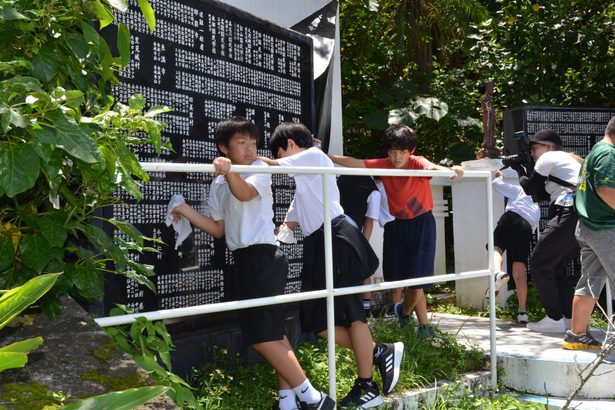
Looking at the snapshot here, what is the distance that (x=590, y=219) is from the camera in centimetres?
537

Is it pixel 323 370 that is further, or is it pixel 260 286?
pixel 323 370

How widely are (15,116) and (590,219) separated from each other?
13.7 feet

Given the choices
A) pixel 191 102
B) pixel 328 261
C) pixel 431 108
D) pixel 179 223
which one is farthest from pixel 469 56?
pixel 328 261

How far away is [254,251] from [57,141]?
1.96 m

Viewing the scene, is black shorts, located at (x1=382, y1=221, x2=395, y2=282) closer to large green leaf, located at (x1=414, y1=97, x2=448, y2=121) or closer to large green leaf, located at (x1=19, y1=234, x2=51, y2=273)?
large green leaf, located at (x1=19, y1=234, x2=51, y2=273)

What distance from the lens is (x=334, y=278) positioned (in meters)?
4.36

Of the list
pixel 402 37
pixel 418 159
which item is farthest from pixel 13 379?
pixel 402 37

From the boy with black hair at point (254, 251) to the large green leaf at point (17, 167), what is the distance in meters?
1.62

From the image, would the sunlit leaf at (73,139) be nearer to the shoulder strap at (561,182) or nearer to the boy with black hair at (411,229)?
the boy with black hair at (411,229)

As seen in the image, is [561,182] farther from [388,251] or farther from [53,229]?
[53,229]

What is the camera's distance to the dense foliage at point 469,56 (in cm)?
1042

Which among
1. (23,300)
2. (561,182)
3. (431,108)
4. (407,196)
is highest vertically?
(431,108)

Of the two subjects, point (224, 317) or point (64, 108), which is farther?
point (224, 317)

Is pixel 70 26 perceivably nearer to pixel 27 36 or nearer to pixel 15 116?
pixel 27 36
